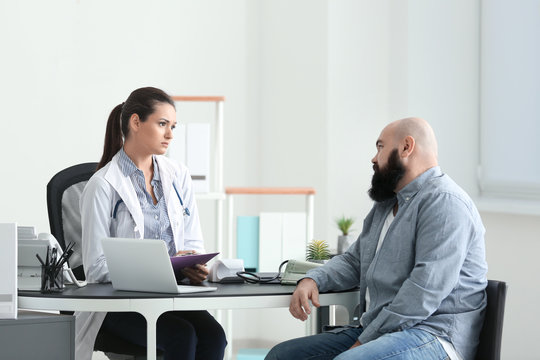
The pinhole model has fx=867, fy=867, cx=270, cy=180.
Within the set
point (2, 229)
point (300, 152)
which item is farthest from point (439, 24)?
point (2, 229)

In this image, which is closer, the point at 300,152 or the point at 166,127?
the point at 166,127

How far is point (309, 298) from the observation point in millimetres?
2639

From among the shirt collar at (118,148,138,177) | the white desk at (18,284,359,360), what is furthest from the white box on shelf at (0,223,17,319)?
the shirt collar at (118,148,138,177)

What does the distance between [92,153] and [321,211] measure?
1.43 meters

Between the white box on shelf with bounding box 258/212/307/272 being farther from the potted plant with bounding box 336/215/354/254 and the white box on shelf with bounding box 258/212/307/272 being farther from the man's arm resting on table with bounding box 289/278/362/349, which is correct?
the man's arm resting on table with bounding box 289/278/362/349

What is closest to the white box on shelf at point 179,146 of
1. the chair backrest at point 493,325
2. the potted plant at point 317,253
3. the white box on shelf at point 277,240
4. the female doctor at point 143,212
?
the white box on shelf at point 277,240

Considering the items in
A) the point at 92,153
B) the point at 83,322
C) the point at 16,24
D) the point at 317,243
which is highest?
the point at 16,24

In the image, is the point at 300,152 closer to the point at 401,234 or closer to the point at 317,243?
the point at 317,243

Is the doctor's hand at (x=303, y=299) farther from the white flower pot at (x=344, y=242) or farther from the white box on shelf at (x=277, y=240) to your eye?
the white flower pot at (x=344, y=242)

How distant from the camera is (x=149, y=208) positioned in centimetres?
305

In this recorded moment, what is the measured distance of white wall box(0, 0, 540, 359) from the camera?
15.9ft

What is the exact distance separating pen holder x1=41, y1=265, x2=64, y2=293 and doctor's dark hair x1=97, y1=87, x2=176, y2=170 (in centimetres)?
60

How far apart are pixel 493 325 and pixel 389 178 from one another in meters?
0.53

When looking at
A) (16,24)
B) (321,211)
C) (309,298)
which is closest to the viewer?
(309,298)
